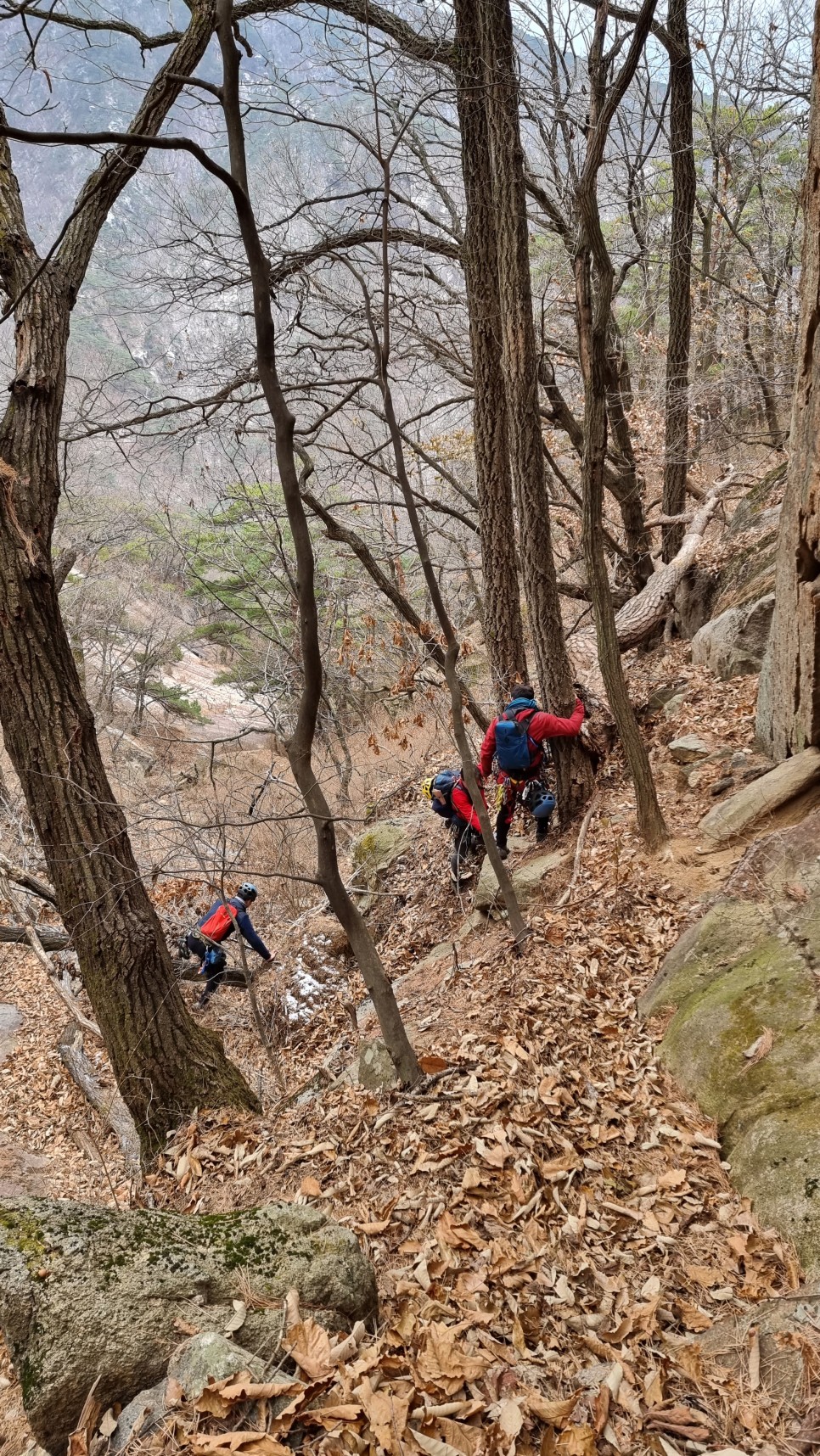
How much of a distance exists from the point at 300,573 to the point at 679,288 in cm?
863

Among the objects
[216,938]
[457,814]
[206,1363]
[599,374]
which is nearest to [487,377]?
[599,374]

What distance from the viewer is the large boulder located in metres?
2.32

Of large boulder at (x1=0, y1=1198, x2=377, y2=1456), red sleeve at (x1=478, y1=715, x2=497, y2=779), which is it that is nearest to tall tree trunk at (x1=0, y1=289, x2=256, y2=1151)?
large boulder at (x1=0, y1=1198, x2=377, y2=1456)

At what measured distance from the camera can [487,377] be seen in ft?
22.8

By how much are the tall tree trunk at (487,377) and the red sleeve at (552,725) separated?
123cm

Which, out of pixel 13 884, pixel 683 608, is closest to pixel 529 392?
pixel 683 608

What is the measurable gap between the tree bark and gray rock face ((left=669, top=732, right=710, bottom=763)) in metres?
4.54

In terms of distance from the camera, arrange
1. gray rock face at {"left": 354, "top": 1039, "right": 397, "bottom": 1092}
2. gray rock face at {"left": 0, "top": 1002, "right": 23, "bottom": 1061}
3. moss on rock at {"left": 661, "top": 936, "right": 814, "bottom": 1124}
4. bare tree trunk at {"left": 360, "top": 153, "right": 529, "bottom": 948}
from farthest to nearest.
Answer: gray rock face at {"left": 0, "top": 1002, "right": 23, "bottom": 1061} < gray rock face at {"left": 354, "top": 1039, "right": 397, "bottom": 1092} < bare tree trunk at {"left": 360, "top": 153, "right": 529, "bottom": 948} < moss on rock at {"left": 661, "top": 936, "right": 814, "bottom": 1124}

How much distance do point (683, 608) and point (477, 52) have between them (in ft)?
19.6

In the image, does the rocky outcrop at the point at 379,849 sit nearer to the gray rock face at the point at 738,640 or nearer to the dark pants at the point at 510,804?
the dark pants at the point at 510,804

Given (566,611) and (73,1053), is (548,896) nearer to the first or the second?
(73,1053)

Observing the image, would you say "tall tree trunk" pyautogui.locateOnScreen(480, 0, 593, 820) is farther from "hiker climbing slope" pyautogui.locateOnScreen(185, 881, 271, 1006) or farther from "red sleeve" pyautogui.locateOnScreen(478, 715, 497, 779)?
"hiker climbing slope" pyautogui.locateOnScreen(185, 881, 271, 1006)

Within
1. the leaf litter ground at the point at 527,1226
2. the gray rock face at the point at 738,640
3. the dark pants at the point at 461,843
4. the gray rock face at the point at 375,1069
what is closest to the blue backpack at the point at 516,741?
the dark pants at the point at 461,843

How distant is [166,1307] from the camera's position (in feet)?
8.20
